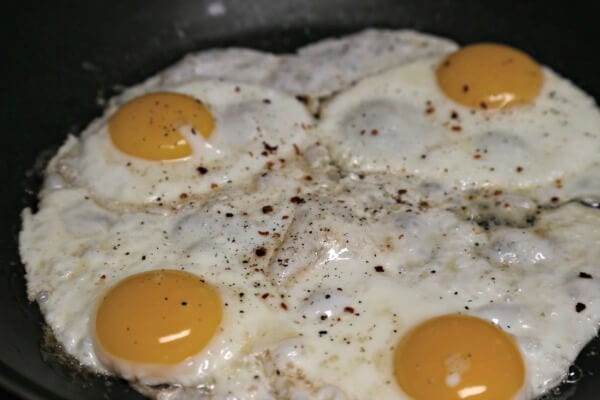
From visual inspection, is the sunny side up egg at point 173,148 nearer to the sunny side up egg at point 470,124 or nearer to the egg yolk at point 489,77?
the sunny side up egg at point 470,124

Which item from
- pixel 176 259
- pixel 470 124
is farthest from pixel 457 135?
pixel 176 259

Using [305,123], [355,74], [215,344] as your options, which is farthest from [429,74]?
[215,344]

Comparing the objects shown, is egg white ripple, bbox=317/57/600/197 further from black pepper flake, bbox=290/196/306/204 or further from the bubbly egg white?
black pepper flake, bbox=290/196/306/204

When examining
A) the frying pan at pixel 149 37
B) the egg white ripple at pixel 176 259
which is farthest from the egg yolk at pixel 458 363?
the frying pan at pixel 149 37

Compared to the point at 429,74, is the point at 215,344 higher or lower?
lower

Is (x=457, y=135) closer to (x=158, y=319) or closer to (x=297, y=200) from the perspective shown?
(x=297, y=200)

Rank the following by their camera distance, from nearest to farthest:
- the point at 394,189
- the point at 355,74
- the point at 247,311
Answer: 1. the point at 247,311
2. the point at 394,189
3. the point at 355,74

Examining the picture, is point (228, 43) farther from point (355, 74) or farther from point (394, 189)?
point (394, 189)
